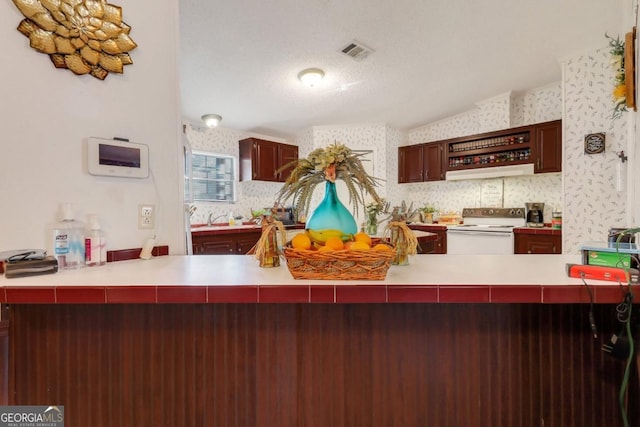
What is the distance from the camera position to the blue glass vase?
1098 millimetres

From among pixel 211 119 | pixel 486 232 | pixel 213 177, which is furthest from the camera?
pixel 213 177

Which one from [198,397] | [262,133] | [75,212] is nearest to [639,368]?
[198,397]

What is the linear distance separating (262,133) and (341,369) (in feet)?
15.0

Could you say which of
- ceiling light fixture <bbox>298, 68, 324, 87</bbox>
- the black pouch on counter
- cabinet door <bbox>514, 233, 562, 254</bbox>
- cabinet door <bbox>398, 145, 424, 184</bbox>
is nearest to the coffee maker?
cabinet door <bbox>514, 233, 562, 254</bbox>

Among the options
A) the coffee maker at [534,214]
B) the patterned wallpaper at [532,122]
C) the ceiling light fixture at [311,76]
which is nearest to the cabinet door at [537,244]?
the patterned wallpaper at [532,122]

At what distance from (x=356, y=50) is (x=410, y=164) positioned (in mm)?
2649

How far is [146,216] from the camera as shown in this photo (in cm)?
139

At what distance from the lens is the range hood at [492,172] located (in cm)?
364

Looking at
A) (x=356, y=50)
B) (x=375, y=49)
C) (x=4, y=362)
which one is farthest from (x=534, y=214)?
(x=4, y=362)

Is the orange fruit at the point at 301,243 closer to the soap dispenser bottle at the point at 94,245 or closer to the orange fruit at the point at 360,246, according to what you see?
the orange fruit at the point at 360,246

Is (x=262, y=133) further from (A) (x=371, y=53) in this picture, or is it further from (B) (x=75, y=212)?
(B) (x=75, y=212)

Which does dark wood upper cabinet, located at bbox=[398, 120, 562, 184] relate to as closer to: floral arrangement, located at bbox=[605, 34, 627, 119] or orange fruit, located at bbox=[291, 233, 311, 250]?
floral arrangement, located at bbox=[605, 34, 627, 119]

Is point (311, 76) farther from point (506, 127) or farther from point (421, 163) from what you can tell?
point (506, 127)

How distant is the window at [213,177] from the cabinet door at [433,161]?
10.4 ft
